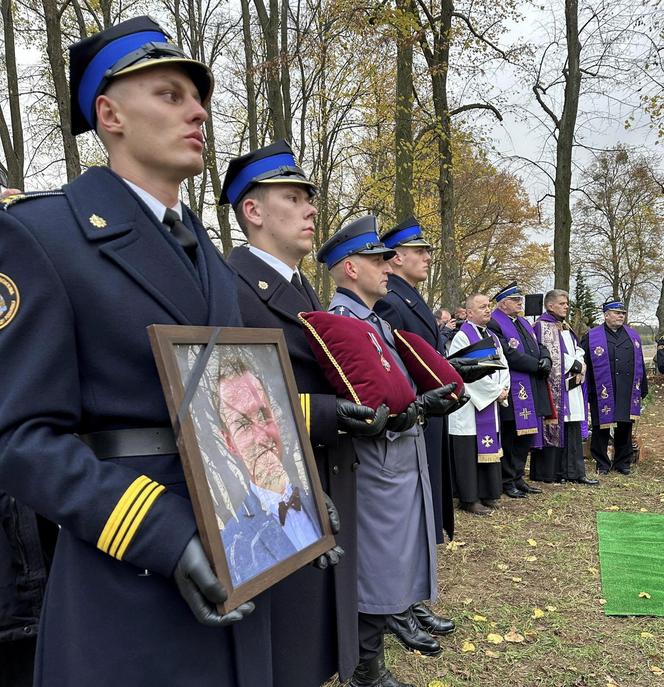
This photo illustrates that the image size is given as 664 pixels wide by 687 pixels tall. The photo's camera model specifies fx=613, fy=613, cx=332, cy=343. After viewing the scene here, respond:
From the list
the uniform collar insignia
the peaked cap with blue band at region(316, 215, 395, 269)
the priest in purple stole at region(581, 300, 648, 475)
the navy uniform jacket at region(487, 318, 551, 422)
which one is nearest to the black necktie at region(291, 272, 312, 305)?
the peaked cap with blue band at region(316, 215, 395, 269)

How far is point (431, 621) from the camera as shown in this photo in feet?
12.3

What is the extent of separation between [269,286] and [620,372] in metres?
7.02

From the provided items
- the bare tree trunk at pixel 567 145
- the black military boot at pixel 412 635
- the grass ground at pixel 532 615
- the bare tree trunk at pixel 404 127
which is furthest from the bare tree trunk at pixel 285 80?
A: the black military boot at pixel 412 635

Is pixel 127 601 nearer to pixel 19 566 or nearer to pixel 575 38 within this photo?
pixel 19 566

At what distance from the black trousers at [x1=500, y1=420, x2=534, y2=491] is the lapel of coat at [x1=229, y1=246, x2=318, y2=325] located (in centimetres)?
545

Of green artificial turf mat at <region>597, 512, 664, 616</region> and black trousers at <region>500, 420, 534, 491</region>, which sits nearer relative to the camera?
green artificial turf mat at <region>597, 512, 664, 616</region>

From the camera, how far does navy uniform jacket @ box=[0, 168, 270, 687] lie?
1178 mm

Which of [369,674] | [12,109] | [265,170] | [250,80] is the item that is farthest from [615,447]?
[12,109]

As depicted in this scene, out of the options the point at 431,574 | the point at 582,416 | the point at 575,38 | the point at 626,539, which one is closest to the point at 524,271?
the point at 575,38

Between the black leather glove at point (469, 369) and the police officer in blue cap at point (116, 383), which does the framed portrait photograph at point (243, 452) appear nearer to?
the police officer in blue cap at point (116, 383)

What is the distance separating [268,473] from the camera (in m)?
1.44

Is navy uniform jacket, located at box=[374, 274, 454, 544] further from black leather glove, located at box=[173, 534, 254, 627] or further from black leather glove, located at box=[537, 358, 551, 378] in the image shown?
black leather glove, located at box=[537, 358, 551, 378]

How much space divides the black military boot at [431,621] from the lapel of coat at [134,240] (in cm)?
297

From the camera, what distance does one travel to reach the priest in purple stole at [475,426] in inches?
253
